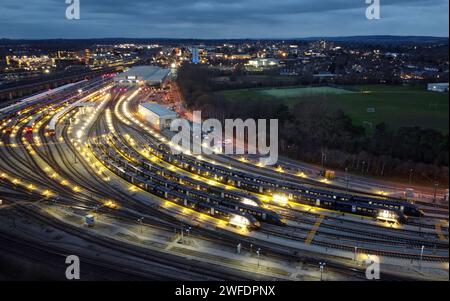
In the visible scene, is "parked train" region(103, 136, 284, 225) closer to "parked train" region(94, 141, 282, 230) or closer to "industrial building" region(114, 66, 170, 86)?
"parked train" region(94, 141, 282, 230)

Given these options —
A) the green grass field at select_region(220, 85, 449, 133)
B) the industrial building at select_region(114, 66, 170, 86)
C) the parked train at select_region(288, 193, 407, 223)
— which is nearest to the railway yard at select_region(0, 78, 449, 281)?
the parked train at select_region(288, 193, 407, 223)

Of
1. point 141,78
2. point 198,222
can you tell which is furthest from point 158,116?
point 141,78

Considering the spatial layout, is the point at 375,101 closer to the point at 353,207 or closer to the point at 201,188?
the point at 353,207

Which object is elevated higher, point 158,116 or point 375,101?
point 375,101

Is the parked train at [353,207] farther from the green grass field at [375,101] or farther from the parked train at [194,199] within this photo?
the green grass field at [375,101]

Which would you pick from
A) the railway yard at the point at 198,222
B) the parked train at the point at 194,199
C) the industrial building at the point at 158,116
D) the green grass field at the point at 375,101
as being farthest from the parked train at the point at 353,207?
the industrial building at the point at 158,116

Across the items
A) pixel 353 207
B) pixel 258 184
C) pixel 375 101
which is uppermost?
pixel 375 101
